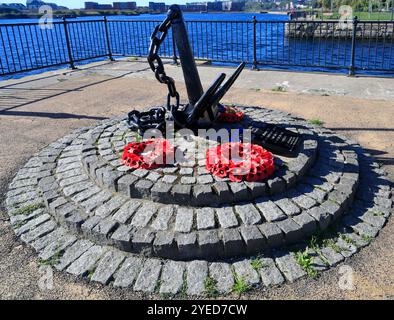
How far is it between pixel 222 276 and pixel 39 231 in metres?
1.99

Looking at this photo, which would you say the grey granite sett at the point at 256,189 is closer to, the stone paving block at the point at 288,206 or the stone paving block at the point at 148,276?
the stone paving block at the point at 288,206

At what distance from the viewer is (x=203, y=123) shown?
16.6 ft

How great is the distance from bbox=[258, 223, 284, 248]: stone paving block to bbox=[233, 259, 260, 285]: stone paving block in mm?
289

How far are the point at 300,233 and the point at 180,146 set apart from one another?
1.99 metres

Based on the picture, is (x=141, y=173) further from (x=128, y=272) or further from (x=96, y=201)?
(x=128, y=272)

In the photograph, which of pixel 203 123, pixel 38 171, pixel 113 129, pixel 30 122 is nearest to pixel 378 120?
pixel 203 123

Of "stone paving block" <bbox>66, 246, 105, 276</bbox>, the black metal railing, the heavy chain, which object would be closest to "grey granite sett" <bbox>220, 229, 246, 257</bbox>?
"stone paving block" <bbox>66, 246, 105, 276</bbox>

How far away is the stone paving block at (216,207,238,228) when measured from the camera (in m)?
3.35

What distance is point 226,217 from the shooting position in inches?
135

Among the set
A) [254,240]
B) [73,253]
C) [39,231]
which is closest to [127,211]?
[73,253]

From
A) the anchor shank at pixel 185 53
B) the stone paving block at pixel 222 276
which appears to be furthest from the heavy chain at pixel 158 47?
the stone paving block at pixel 222 276

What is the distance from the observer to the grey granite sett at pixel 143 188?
147 inches

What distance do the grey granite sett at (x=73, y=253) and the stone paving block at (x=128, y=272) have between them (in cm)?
48

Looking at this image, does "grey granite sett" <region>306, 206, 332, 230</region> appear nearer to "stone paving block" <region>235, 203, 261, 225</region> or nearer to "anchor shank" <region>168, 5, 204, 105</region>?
"stone paving block" <region>235, 203, 261, 225</region>
